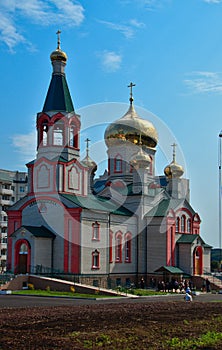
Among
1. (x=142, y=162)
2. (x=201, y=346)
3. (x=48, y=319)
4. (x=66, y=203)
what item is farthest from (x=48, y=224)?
(x=201, y=346)

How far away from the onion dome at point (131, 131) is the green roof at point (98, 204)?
547cm

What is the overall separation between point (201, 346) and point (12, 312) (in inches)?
301

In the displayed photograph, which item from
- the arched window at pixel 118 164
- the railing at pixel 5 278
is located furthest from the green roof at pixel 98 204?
the railing at pixel 5 278

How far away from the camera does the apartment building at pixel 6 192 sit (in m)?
64.0

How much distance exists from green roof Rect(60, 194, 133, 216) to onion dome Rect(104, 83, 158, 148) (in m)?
5.47

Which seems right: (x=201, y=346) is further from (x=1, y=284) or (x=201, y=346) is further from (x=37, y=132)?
(x=37, y=132)

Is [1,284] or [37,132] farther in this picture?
[37,132]

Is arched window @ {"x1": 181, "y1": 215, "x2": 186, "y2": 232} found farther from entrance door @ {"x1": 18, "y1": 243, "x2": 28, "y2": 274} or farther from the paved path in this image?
the paved path

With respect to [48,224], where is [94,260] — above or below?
below

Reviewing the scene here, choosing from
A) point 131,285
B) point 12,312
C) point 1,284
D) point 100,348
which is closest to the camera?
point 100,348

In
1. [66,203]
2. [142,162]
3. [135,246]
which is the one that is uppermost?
[142,162]

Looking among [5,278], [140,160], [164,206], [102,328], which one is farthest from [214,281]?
[102,328]

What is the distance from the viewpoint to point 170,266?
40.0 m

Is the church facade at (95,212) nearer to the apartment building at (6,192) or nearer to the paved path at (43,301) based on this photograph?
the paved path at (43,301)
